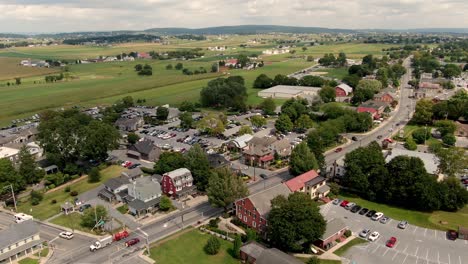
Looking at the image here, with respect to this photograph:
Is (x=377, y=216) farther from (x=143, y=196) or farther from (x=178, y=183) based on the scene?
(x=143, y=196)

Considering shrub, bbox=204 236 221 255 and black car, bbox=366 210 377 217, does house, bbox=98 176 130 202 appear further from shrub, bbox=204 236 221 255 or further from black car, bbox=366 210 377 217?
black car, bbox=366 210 377 217

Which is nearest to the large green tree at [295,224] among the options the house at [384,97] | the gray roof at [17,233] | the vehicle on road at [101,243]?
the vehicle on road at [101,243]

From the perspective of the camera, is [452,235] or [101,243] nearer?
[101,243]

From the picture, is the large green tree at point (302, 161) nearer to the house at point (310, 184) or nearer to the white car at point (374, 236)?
the house at point (310, 184)

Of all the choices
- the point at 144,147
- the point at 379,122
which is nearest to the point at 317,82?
the point at 379,122

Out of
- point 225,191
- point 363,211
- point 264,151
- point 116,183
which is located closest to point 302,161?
point 264,151

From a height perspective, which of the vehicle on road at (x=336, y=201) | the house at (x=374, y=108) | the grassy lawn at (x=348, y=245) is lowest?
the grassy lawn at (x=348, y=245)

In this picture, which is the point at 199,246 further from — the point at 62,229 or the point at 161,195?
the point at 62,229
